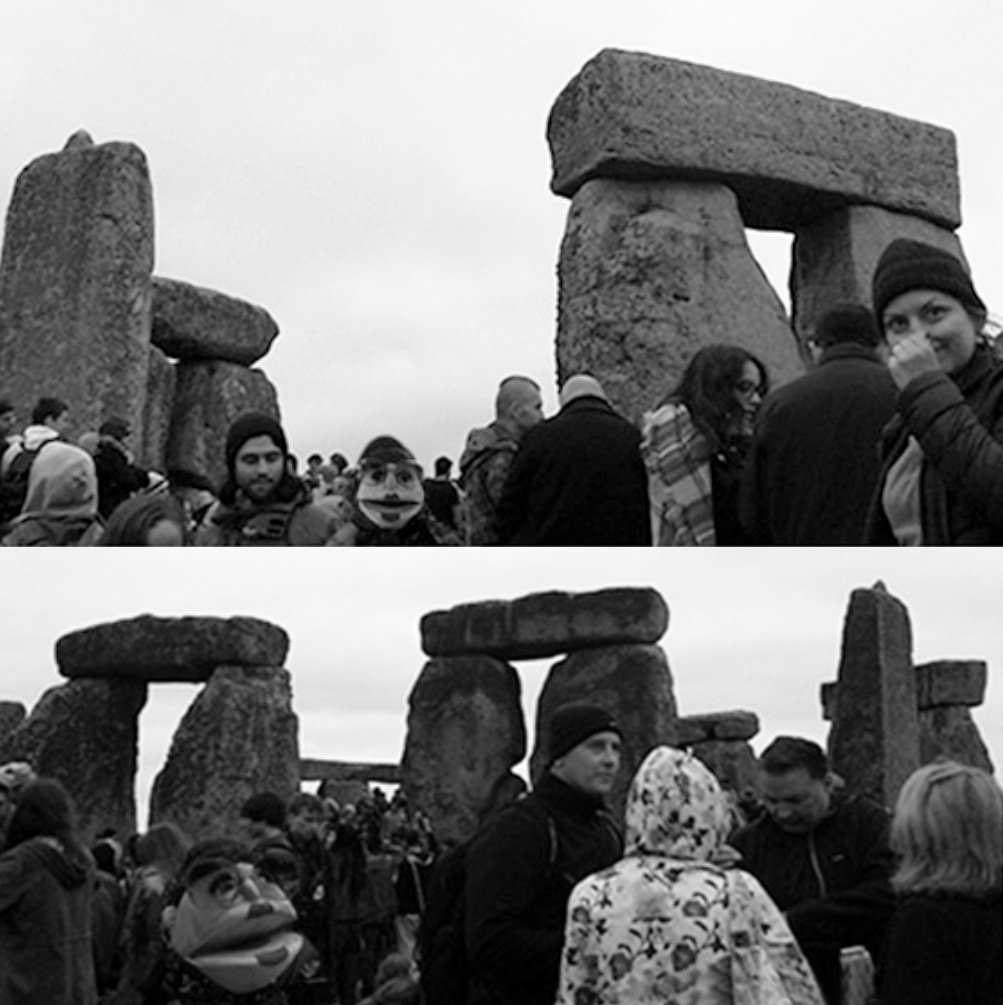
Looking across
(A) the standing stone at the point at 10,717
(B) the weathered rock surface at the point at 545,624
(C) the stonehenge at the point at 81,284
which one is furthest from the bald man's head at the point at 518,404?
(A) the standing stone at the point at 10,717

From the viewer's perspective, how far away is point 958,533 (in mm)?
3342

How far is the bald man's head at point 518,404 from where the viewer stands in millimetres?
6117

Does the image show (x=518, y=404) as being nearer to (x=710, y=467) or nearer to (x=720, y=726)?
(x=710, y=467)

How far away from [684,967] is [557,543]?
1948mm

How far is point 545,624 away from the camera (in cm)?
789

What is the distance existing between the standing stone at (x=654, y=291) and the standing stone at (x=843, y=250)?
530mm

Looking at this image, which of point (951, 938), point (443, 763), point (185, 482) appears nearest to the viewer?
point (951, 938)

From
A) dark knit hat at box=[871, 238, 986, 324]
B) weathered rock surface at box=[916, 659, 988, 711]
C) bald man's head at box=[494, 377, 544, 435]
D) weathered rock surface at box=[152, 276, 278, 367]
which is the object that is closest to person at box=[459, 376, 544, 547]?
bald man's head at box=[494, 377, 544, 435]

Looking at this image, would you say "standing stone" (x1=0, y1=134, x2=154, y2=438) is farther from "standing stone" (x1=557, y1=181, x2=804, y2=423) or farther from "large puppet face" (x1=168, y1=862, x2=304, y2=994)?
"large puppet face" (x1=168, y1=862, x2=304, y2=994)

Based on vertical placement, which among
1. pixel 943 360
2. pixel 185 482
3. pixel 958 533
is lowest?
pixel 958 533

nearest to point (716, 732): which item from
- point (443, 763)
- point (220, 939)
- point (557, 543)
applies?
point (443, 763)

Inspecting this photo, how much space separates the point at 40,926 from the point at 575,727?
66.1 inches

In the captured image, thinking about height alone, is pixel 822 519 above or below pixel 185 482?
below

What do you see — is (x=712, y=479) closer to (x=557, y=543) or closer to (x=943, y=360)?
(x=557, y=543)
